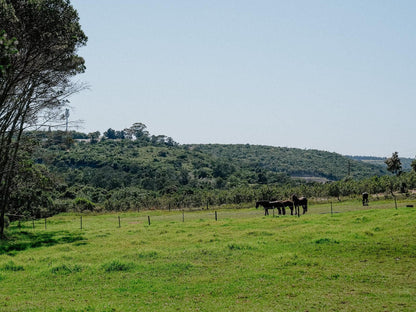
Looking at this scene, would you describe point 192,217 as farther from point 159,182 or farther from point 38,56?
point 159,182

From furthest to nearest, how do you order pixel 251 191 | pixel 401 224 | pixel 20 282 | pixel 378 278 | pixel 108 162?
pixel 108 162
pixel 251 191
pixel 401 224
pixel 20 282
pixel 378 278

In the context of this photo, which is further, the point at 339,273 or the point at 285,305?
the point at 339,273

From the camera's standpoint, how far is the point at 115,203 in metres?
82.0

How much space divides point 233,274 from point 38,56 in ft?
67.5

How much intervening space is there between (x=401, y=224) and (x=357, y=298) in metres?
15.4

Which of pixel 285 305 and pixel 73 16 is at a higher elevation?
pixel 73 16

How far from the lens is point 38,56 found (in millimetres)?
25641

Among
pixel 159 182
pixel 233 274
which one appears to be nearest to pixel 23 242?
pixel 233 274

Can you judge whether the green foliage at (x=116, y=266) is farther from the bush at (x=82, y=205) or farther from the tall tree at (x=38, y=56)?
the bush at (x=82, y=205)

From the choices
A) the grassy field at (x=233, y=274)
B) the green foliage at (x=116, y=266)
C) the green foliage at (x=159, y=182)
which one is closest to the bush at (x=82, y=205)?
the green foliage at (x=159, y=182)

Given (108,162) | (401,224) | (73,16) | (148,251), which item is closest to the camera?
(148,251)

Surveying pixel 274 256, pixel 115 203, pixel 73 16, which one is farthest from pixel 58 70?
pixel 115 203

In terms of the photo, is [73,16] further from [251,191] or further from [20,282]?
[251,191]

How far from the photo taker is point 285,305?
11.3 m
